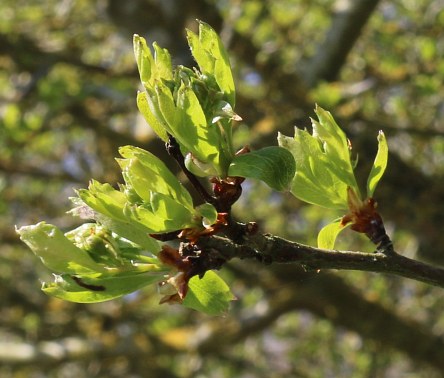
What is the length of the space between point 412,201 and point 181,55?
1473mm

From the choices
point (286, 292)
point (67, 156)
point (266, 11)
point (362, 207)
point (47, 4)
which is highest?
point (362, 207)

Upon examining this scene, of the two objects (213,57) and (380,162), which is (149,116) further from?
(380,162)

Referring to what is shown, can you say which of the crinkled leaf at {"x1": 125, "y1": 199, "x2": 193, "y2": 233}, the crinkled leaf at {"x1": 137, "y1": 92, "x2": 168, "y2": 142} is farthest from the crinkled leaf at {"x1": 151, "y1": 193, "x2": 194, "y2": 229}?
the crinkled leaf at {"x1": 137, "y1": 92, "x2": 168, "y2": 142}

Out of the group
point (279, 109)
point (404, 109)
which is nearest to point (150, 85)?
point (279, 109)

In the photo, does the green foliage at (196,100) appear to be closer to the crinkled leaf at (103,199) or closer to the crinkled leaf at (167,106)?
the crinkled leaf at (167,106)

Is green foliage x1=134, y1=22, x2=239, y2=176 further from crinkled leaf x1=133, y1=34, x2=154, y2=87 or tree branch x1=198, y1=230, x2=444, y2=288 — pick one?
tree branch x1=198, y1=230, x2=444, y2=288

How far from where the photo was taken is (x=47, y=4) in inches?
202

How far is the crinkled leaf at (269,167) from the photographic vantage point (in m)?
0.85

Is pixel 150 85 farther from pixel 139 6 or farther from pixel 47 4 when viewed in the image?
pixel 47 4

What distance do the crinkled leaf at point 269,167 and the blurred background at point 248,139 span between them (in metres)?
2.28

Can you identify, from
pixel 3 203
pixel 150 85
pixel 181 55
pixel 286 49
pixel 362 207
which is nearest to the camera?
pixel 150 85

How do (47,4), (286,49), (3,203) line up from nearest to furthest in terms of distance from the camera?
1. (3,203)
2. (286,49)
3. (47,4)

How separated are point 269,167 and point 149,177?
159 millimetres

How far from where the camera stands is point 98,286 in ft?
2.99
